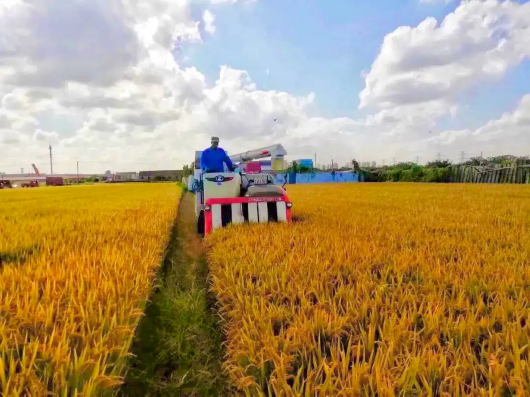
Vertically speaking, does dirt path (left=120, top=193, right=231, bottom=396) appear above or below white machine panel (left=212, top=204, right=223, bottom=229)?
below

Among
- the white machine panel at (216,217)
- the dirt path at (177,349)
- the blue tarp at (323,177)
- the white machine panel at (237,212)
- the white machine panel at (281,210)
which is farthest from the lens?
the blue tarp at (323,177)

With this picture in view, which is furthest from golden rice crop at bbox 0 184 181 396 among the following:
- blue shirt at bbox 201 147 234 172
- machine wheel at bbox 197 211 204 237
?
blue shirt at bbox 201 147 234 172

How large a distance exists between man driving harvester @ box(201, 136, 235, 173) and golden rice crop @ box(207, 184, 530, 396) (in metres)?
2.76

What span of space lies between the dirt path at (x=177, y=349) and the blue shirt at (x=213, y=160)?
335cm

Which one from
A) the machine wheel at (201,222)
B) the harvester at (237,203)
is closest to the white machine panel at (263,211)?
the harvester at (237,203)

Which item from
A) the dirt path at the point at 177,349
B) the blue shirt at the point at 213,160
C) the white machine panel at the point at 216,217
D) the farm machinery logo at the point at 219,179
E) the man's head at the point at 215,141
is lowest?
the dirt path at the point at 177,349

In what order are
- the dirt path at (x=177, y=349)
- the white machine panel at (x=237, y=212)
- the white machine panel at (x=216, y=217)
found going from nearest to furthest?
the dirt path at (x=177, y=349) → the white machine panel at (x=216, y=217) → the white machine panel at (x=237, y=212)

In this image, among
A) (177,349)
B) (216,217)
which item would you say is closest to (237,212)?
(216,217)

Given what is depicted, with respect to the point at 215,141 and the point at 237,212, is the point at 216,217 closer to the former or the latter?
the point at 237,212

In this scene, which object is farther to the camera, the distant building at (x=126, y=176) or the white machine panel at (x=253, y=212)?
the distant building at (x=126, y=176)

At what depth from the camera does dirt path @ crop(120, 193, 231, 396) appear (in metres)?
2.14

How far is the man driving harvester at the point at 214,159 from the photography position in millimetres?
6984

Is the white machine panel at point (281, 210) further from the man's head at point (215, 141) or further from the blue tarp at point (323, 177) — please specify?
the blue tarp at point (323, 177)

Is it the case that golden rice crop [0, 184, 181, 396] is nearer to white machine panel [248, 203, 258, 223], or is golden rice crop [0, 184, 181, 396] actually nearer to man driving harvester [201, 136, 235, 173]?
white machine panel [248, 203, 258, 223]
